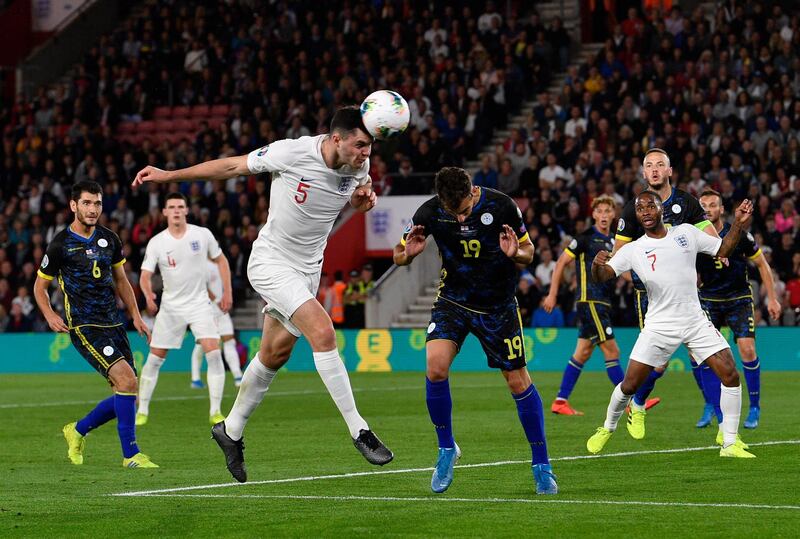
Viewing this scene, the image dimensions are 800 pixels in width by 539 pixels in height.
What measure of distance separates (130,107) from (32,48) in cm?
652

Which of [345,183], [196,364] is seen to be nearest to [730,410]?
[345,183]

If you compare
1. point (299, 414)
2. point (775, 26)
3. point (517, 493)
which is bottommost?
point (299, 414)

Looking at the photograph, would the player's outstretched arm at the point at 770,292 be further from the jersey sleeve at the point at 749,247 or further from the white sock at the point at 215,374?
the white sock at the point at 215,374

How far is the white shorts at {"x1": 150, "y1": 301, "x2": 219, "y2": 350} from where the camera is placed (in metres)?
17.0

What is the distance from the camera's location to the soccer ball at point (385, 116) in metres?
9.33

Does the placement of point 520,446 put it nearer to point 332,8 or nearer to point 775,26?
point 775,26

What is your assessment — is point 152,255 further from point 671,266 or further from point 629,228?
point 671,266

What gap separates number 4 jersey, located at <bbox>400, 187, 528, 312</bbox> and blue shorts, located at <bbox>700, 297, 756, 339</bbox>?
5.23 m

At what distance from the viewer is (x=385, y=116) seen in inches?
367

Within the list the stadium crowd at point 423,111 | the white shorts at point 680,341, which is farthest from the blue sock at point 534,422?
the stadium crowd at point 423,111

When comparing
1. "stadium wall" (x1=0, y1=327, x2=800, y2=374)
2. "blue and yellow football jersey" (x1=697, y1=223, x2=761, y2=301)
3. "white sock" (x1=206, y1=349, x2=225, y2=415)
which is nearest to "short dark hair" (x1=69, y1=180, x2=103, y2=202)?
"white sock" (x1=206, y1=349, x2=225, y2=415)

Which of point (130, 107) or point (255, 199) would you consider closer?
point (255, 199)

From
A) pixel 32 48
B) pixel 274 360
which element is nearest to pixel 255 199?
pixel 32 48

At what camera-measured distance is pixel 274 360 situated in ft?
33.0
